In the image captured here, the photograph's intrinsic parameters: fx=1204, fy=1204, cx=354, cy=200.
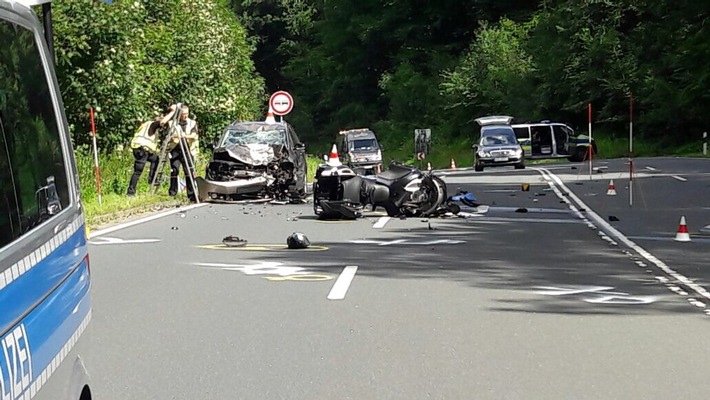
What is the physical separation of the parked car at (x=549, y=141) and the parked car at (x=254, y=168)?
85.0 ft

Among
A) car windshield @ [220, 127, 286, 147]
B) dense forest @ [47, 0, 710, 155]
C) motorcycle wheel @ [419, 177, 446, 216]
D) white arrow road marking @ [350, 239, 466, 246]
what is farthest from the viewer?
dense forest @ [47, 0, 710, 155]

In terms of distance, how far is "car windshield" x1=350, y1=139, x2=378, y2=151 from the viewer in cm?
5076

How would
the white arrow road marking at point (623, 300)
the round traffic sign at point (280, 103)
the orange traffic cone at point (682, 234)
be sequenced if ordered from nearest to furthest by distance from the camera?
the white arrow road marking at point (623, 300) < the orange traffic cone at point (682, 234) < the round traffic sign at point (280, 103)

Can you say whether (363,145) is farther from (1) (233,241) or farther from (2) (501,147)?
(1) (233,241)

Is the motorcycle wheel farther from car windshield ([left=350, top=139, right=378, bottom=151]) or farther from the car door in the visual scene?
car windshield ([left=350, top=139, right=378, bottom=151])

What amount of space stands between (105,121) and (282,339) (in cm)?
1958

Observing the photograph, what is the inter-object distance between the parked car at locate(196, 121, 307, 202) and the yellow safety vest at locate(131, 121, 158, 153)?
116 centimetres

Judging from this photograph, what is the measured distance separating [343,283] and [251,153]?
Answer: 41.0ft

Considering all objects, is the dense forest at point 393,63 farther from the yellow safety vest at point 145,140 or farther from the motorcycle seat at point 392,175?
the motorcycle seat at point 392,175

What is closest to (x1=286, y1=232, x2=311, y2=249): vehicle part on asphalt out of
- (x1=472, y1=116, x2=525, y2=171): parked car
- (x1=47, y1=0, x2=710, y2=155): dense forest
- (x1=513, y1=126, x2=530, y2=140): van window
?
(x1=47, y1=0, x2=710, y2=155): dense forest

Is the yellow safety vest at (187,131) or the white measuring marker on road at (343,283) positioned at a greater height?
the yellow safety vest at (187,131)

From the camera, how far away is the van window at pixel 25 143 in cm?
391

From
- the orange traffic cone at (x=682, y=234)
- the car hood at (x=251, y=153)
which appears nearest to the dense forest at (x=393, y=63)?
the car hood at (x=251, y=153)

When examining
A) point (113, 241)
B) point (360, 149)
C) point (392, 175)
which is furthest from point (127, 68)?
point (360, 149)
